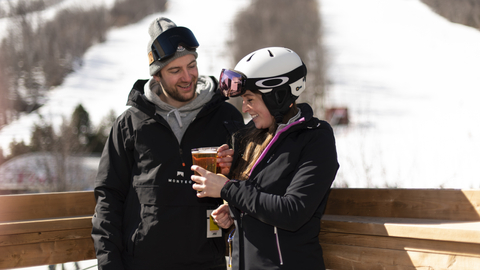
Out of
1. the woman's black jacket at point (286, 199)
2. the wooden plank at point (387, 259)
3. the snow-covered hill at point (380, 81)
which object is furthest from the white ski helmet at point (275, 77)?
the snow-covered hill at point (380, 81)

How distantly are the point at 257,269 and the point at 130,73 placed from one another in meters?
36.5

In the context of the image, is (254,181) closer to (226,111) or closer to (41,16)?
(226,111)

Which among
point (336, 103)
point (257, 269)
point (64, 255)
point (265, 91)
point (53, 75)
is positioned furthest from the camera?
point (53, 75)

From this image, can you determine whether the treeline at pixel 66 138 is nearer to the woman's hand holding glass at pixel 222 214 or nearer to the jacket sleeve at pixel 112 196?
the jacket sleeve at pixel 112 196

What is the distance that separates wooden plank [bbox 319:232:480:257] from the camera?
2.14m

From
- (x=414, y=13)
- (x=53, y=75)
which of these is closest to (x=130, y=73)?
(x=53, y=75)

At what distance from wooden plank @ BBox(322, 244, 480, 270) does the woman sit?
0.60 m

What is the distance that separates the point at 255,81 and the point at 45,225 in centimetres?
207

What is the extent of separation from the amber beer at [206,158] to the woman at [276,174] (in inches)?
4.2

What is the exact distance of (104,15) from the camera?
4431 centimetres

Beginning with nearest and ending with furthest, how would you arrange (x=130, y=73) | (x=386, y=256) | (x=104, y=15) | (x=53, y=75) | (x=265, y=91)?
(x=265, y=91), (x=386, y=256), (x=53, y=75), (x=130, y=73), (x=104, y=15)

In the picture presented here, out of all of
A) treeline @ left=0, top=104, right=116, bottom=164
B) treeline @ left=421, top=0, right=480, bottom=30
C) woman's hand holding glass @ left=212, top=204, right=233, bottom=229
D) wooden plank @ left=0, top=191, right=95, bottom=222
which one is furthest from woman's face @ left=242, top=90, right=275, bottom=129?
treeline @ left=421, top=0, right=480, bottom=30

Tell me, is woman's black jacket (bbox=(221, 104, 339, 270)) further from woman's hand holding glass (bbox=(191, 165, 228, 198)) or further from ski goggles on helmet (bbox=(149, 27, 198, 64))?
ski goggles on helmet (bbox=(149, 27, 198, 64))

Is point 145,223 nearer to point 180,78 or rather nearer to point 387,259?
point 180,78
